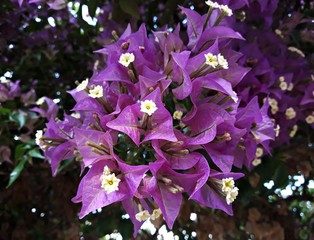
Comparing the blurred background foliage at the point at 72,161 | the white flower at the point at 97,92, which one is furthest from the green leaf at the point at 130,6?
the white flower at the point at 97,92

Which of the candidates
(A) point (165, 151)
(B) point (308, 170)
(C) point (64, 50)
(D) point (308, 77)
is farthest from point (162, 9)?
(A) point (165, 151)

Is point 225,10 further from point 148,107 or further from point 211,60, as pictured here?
point 148,107

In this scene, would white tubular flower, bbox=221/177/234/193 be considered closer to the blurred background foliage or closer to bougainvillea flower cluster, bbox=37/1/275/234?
bougainvillea flower cluster, bbox=37/1/275/234

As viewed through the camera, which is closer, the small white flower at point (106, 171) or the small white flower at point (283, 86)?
the small white flower at point (106, 171)

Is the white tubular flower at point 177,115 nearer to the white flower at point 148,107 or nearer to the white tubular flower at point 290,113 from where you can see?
the white flower at point 148,107

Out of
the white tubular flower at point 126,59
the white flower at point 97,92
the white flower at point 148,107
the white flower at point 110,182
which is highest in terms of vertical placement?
the white tubular flower at point 126,59

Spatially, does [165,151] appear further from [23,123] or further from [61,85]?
[61,85]
